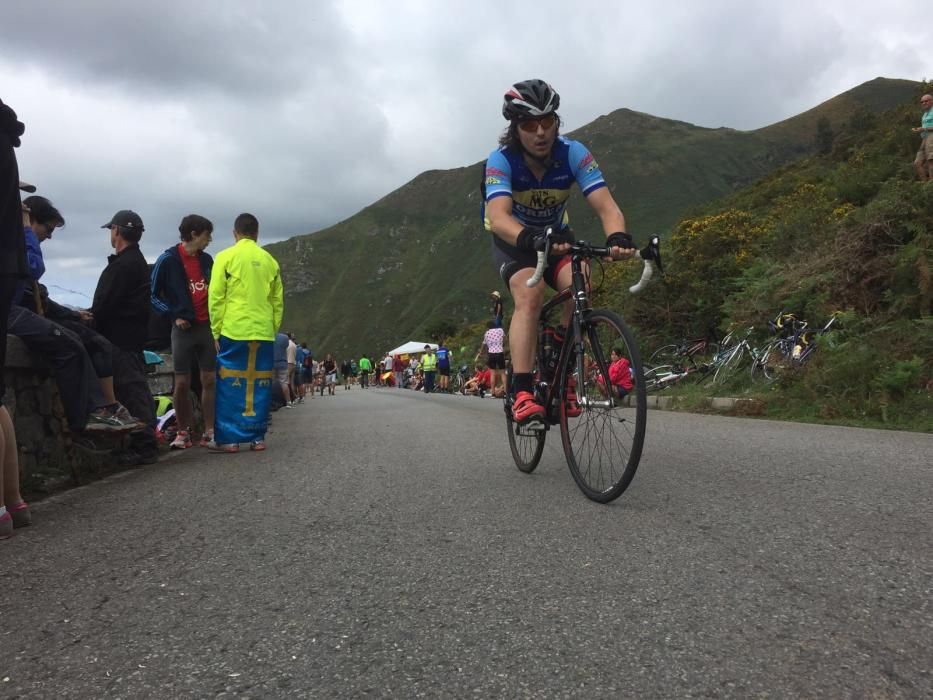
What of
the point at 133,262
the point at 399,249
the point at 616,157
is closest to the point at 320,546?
the point at 133,262

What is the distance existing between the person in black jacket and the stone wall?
49 centimetres

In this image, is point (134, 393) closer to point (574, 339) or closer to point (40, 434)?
point (40, 434)

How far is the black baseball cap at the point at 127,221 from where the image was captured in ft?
18.6

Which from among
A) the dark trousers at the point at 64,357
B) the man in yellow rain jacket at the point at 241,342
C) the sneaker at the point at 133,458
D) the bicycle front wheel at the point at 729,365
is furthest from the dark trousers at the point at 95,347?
the bicycle front wheel at the point at 729,365

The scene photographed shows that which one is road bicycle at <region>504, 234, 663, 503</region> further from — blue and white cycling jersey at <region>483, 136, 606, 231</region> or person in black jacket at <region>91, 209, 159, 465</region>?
person in black jacket at <region>91, 209, 159, 465</region>

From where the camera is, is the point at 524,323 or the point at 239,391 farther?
the point at 239,391

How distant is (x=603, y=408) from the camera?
3361 millimetres

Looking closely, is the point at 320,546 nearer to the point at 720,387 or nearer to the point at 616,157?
the point at 720,387

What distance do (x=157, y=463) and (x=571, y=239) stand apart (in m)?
4.00

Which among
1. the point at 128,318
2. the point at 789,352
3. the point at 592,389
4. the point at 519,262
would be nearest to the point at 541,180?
the point at 519,262

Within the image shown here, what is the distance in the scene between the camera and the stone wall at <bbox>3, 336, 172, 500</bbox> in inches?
167

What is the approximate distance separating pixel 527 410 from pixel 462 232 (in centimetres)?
16977

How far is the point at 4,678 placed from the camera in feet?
5.11

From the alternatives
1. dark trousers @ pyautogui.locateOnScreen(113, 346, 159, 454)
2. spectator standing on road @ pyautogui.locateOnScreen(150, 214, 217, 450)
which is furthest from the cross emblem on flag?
dark trousers @ pyautogui.locateOnScreen(113, 346, 159, 454)
